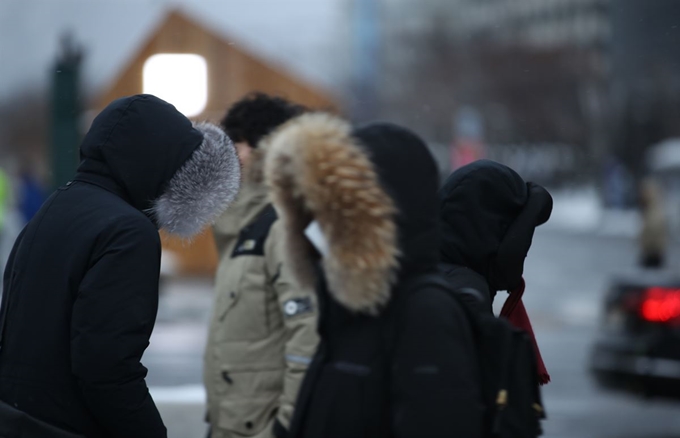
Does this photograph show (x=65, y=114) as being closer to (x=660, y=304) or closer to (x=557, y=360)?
(x=660, y=304)


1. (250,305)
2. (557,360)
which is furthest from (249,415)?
(557,360)

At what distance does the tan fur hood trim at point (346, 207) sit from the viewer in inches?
90.6

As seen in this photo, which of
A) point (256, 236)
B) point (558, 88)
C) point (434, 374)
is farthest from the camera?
point (558, 88)

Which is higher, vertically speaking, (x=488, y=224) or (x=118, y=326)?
(x=488, y=224)

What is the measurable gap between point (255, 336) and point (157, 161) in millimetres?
802

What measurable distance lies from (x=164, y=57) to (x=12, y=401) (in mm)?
8263

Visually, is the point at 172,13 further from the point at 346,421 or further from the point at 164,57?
the point at 346,421

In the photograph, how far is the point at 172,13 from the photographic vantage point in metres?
15.6

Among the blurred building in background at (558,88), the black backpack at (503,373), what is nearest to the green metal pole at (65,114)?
the black backpack at (503,373)

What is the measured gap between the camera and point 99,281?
2.75 meters

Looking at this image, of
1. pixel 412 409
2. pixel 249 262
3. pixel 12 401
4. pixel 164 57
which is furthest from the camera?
pixel 164 57


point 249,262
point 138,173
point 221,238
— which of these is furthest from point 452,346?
point 221,238

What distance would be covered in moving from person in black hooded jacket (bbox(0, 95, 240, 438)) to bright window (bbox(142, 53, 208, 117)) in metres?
7.52

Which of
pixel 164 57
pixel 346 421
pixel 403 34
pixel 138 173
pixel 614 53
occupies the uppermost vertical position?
pixel 403 34
